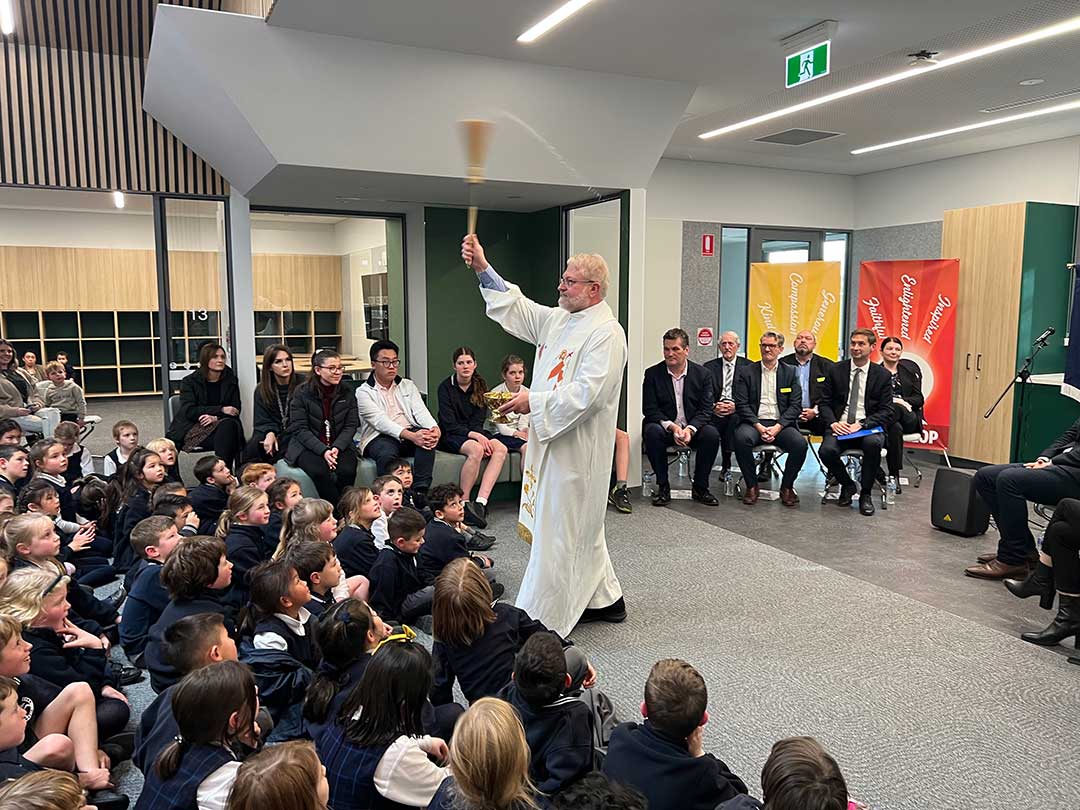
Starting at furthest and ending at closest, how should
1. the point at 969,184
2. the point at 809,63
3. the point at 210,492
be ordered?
the point at 969,184, the point at 809,63, the point at 210,492

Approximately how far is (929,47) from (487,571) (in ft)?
13.3

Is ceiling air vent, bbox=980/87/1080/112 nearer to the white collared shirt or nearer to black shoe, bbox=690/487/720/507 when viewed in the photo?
the white collared shirt

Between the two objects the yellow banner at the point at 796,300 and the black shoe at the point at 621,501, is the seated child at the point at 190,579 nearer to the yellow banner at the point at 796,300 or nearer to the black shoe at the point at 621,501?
the black shoe at the point at 621,501

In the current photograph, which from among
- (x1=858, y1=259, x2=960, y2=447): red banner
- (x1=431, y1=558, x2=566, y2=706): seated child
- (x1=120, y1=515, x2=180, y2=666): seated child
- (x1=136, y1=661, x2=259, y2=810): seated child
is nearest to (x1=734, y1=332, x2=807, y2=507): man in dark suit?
(x1=858, y1=259, x2=960, y2=447): red banner

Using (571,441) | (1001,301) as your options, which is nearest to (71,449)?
(571,441)

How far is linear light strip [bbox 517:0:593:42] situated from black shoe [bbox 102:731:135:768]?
371 cm

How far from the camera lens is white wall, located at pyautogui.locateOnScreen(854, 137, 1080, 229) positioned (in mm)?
7477

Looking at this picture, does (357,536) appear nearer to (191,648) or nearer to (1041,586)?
(191,648)

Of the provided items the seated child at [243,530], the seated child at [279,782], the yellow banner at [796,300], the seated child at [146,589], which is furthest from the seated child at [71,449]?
the yellow banner at [796,300]

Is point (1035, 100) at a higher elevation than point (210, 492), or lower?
higher

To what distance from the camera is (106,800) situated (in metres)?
2.31

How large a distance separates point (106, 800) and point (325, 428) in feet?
10.9

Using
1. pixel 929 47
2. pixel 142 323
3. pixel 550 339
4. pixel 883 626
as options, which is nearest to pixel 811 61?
pixel 929 47

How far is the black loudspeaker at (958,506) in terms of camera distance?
207 inches
